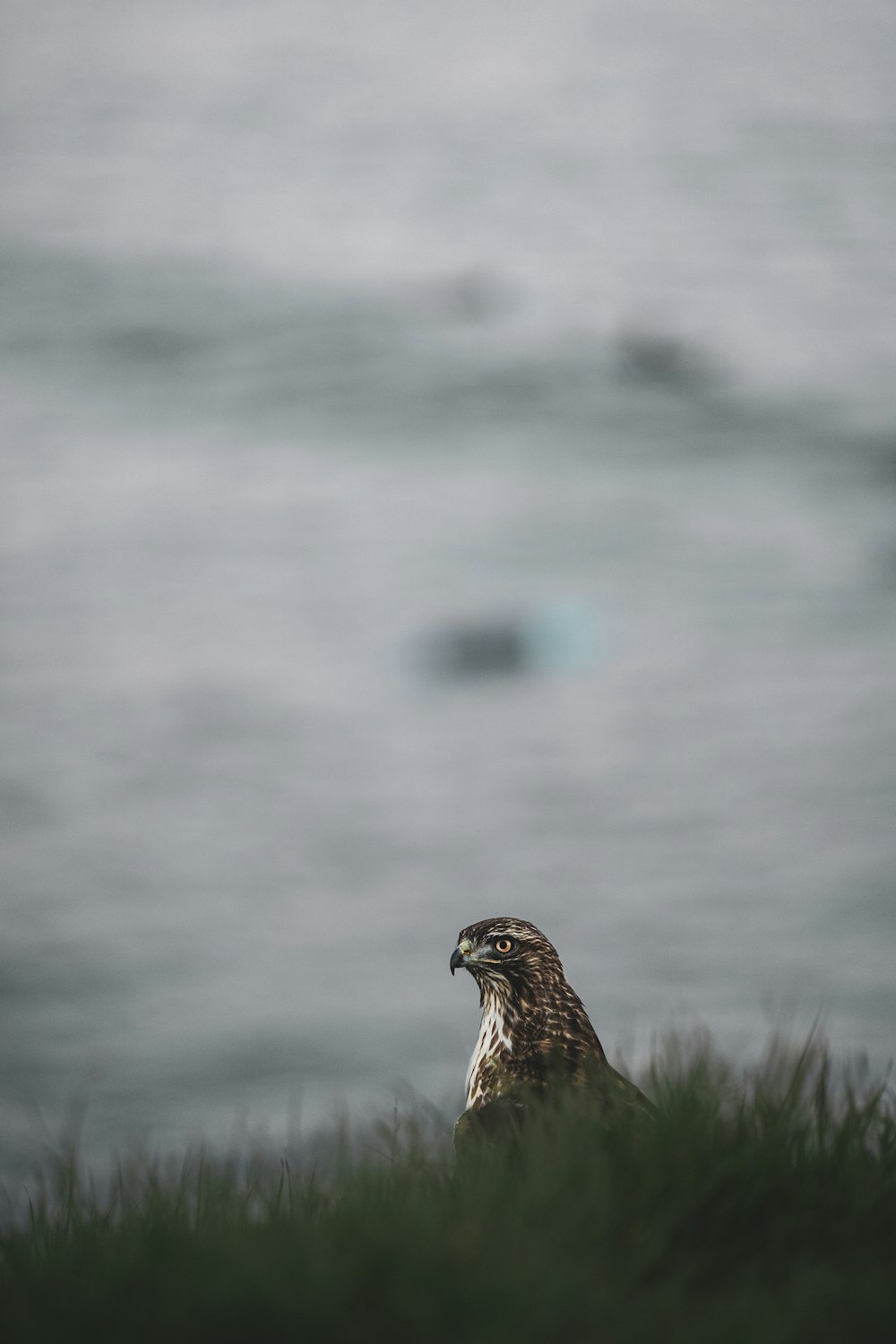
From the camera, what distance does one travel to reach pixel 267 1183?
10.9ft

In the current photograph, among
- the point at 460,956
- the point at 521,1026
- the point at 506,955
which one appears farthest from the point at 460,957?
the point at 521,1026

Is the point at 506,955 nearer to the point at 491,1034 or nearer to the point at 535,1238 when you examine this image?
the point at 491,1034

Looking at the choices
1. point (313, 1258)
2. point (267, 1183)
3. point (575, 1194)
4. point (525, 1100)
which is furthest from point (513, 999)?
point (313, 1258)

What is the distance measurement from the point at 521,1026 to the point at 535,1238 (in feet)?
6.67

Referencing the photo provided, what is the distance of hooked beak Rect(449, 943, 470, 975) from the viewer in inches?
196

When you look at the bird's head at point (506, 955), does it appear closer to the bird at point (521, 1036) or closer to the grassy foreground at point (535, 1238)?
the bird at point (521, 1036)

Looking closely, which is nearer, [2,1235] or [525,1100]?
[2,1235]

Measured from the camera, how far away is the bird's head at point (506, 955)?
4832 mm

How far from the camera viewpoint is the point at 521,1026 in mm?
4695

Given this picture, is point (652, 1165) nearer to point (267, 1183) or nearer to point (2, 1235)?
point (267, 1183)

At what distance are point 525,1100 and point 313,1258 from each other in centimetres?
140

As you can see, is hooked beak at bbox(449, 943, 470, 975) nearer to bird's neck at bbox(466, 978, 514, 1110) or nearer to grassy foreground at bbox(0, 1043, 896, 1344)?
bird's neck at bbox(466, 978, 514, 1110)

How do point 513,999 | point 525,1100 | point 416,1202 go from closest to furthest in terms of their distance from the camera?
point 416,1202
point 525,1100
point 513,999

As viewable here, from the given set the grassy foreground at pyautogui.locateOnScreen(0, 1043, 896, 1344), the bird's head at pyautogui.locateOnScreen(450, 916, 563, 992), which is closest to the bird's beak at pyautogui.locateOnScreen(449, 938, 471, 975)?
the bird's head at pyautogui.locateOnScreen(450, 916, 563, 992)
